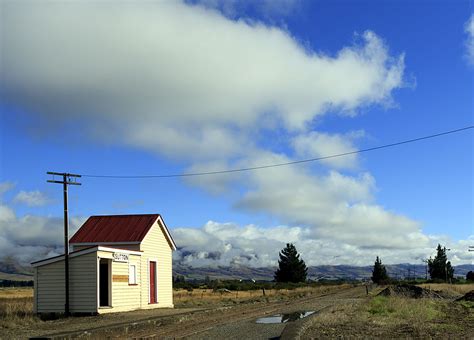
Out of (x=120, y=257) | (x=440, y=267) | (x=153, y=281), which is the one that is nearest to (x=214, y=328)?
(x=120, y=257)

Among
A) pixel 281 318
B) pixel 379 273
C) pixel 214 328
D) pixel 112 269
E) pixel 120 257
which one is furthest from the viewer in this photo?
pixel 379 273

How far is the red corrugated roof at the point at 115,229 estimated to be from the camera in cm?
3170

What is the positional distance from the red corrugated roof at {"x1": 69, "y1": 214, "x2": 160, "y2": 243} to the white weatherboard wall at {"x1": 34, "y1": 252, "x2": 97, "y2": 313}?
385cm

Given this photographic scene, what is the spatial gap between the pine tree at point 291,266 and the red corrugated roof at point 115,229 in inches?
2843

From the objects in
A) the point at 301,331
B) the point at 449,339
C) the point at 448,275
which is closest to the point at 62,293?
the point at 301,331

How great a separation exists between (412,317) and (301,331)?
7476 mm

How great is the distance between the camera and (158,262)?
111 ft

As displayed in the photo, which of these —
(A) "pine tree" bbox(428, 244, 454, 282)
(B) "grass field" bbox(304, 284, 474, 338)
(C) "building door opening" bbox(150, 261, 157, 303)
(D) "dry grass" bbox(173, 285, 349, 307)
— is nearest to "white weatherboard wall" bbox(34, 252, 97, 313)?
(C) "building door opening" bbox(150, 261, 157, 303)

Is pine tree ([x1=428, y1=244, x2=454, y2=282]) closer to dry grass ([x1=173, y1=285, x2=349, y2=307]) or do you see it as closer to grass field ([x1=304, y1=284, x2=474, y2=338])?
dry grass ([x1=173, y1=285, x2=349, y2=307])

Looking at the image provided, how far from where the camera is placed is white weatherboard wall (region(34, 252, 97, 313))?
27234 mm

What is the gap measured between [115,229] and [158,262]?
10.7 feet

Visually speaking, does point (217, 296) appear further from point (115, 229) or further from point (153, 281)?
point (115, 229)

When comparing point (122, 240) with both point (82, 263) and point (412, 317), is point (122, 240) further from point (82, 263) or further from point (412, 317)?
point (412, 317)

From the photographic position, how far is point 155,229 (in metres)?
33.6
